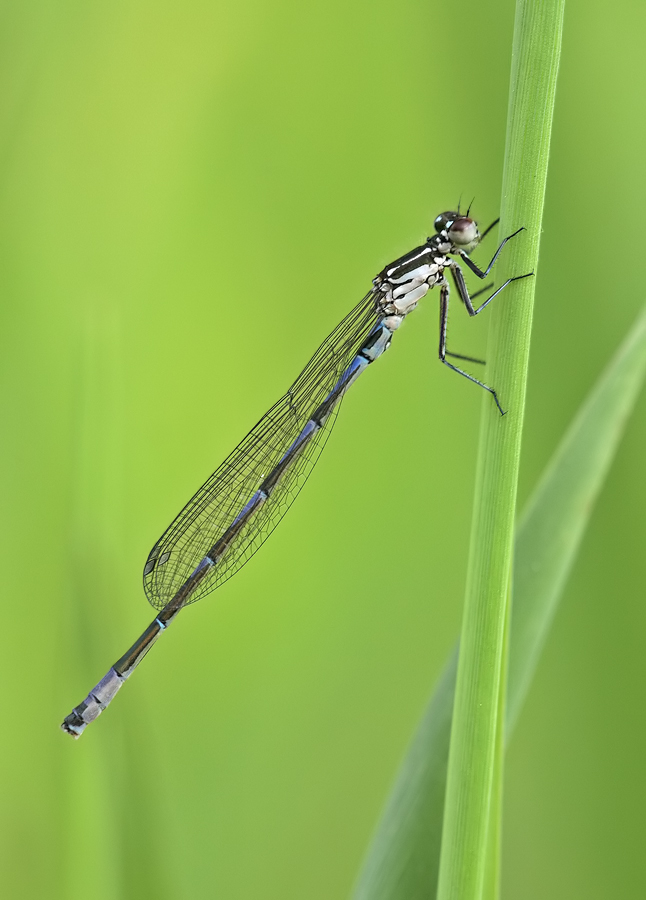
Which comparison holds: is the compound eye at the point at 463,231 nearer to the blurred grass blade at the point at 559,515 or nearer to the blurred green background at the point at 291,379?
the blurred green background at the point at 291,379

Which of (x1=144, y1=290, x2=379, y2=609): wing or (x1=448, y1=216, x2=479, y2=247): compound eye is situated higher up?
(x1=448, y1=216, x2=479, y2=247): compound eye

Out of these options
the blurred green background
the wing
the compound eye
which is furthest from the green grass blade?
the wing

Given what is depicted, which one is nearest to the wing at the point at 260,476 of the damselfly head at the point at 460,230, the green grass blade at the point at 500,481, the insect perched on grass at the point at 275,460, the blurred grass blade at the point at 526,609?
the insect perched on grass at the point at 275,460

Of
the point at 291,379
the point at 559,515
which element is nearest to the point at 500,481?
the point at 559,515

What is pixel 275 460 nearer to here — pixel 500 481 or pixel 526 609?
pixel 526 609

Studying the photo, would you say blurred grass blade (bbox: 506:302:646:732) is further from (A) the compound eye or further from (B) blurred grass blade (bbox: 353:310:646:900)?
(A) the compound eye
